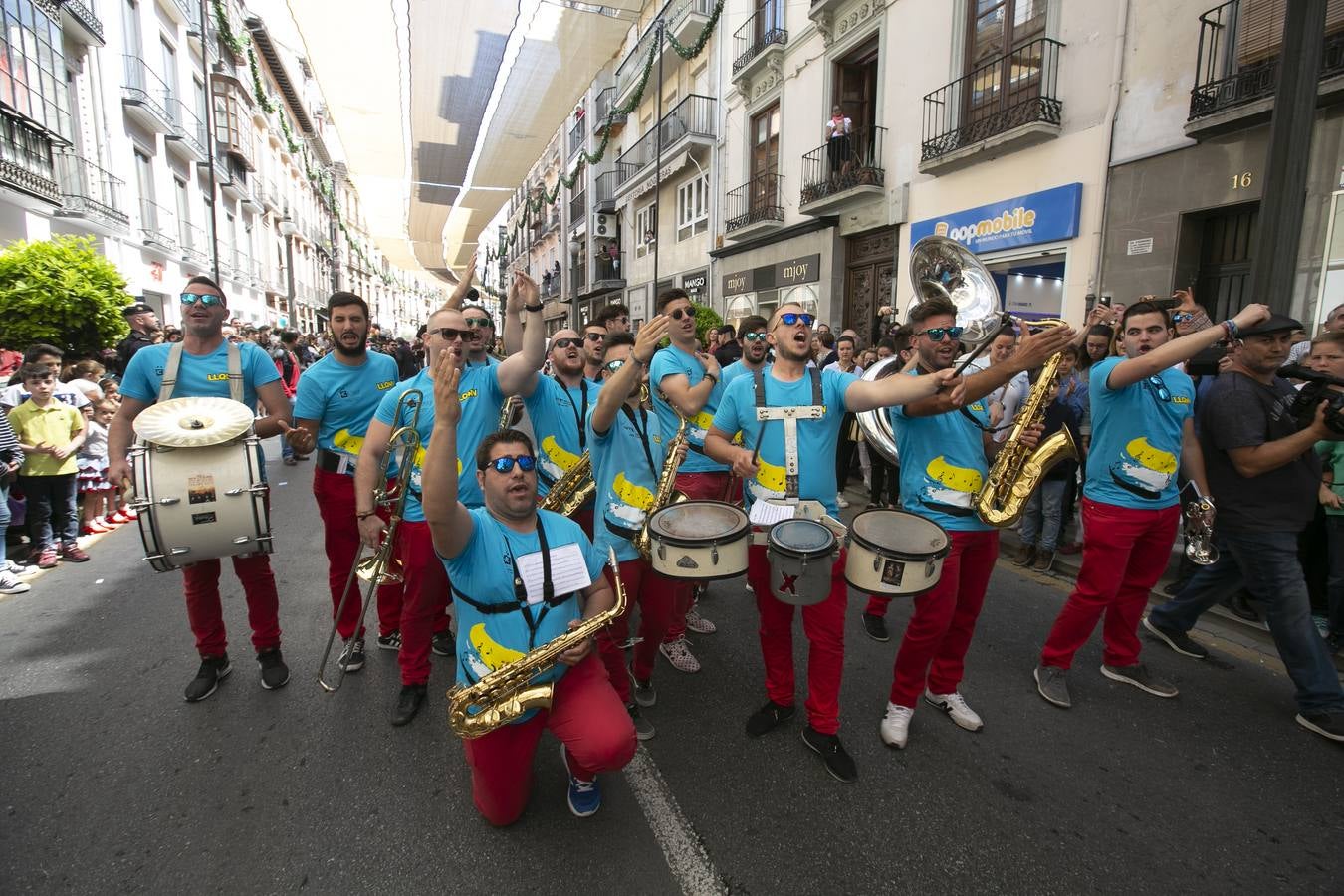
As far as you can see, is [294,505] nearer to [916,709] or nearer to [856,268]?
[916,709]

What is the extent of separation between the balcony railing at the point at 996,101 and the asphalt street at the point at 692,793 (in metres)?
9.10

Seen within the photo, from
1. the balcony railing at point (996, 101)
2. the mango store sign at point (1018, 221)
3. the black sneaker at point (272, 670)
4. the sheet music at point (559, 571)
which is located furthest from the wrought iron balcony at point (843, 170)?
the black sneaker at point (272, 670)

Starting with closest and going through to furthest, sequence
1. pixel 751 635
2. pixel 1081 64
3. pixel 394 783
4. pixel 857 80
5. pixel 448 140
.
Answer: pixel 394 783, pixel 751 635, pixel 1081 64, pixel 857 80, pixel 448 140

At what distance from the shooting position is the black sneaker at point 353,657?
11.6ft

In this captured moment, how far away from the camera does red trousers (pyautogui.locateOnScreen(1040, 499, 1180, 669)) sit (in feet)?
11.2

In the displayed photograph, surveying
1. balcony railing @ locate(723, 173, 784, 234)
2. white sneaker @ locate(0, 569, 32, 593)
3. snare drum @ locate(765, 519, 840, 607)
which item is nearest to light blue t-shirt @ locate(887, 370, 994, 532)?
snare drum @ locate(765, 519, 840, 607)

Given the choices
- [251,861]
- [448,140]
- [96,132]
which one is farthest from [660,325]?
[96,132]

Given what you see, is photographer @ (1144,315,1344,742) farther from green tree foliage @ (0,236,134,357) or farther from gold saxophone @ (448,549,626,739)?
green tree foliage @ (0,236,134,357)

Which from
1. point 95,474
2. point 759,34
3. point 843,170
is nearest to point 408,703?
point 95,474

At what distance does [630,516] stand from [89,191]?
67.8ft

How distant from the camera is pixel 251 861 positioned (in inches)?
94.2

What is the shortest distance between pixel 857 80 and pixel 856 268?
4.31m

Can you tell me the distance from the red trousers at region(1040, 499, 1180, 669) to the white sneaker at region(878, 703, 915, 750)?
3.33ft

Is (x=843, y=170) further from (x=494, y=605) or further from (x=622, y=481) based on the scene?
(x=494, y=605)
